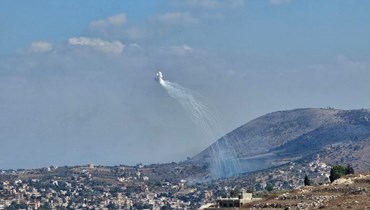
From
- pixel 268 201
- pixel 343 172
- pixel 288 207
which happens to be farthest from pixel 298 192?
pixel 343 172

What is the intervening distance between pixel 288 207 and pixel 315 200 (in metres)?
2.59

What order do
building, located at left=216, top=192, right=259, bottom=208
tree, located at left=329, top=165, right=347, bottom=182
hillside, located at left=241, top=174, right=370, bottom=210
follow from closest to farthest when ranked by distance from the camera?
hillside, located at left=241, top=174, right=370, bottom=210 < building, located at left=216, top=192, right=259, bottom=208 < tree, located at left=329, top=165, right=347, bottom=182

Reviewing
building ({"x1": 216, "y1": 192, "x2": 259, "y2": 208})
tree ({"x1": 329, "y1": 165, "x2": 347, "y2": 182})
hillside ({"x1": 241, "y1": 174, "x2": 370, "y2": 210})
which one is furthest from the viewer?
tree ({"x1": 329, "y1": 165, "x2": 347, "y2": 182})

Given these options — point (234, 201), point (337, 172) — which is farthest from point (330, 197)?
point (337, 172)

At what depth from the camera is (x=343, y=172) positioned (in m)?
121

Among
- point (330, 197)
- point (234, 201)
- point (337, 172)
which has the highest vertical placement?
point (337, 172)

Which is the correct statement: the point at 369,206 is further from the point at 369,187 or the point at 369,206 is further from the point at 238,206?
the point at 238,206

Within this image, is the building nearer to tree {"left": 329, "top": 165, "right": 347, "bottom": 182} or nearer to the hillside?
the hillside

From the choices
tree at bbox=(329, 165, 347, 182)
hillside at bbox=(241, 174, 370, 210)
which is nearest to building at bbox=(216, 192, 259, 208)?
hillside at bbox=(241, 174, 370, 210)

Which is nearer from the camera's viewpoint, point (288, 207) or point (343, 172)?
point (288, 207)

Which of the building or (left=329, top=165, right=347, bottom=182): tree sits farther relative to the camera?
(left=329, top=165, right=347, bottom=182): tree

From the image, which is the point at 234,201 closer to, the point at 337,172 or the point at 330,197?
the point at 330,197

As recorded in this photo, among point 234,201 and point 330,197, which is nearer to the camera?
point 330,197

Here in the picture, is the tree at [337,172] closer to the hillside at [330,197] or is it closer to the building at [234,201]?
the building at [234,201]
